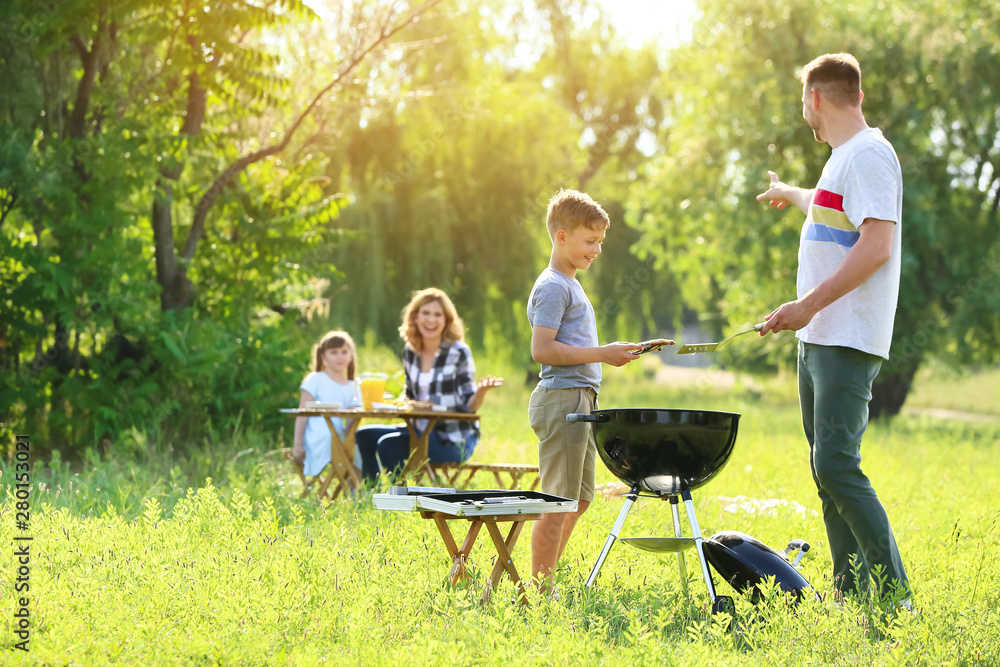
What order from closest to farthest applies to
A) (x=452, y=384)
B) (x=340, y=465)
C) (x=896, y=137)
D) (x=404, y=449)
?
(x=340, y=465)
(x=452, y=384)
(x=404, y=449)
(x=896, y=137)

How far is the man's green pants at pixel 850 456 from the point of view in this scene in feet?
13.5

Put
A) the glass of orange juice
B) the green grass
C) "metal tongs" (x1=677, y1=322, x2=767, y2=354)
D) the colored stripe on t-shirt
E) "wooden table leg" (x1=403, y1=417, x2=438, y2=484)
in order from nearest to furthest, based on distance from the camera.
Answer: the green grass < "metal tongs" (x1=677, y1=322, x2=767, y2=354) < the colored stripe on t-shirt < "wooden table leg" (x1=403, y1=417, x2=438, y2=484) < the glass of orange juice

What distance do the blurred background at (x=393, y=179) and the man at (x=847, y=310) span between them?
2.36 feet

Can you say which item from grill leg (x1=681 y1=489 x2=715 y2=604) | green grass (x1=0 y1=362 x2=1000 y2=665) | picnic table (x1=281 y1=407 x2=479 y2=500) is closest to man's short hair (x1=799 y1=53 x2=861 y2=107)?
grill leg (x1=681 y1=489 x2=715 y2=604)

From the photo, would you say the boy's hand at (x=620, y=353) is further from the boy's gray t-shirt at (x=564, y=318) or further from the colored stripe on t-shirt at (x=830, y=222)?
the colored stripe on t-shirt at (x=830, y=222)

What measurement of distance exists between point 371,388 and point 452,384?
664 mm

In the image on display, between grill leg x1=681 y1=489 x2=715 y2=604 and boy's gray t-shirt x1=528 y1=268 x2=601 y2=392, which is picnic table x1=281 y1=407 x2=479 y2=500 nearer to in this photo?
boy's gray t-shirt x1=528 y1=268 x2=601 y2=392

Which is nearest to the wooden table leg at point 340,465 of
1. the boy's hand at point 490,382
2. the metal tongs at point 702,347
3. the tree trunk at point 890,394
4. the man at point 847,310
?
the boy's hand at point 490,382

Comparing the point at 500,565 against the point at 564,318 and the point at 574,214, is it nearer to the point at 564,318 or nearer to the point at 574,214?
the point at 564,318

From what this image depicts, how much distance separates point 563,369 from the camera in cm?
455

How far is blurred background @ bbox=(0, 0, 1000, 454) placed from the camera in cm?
945

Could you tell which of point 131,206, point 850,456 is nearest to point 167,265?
point 131,206

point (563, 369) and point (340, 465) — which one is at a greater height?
point (563, 369)

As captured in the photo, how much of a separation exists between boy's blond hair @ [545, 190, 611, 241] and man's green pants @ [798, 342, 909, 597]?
114cm
